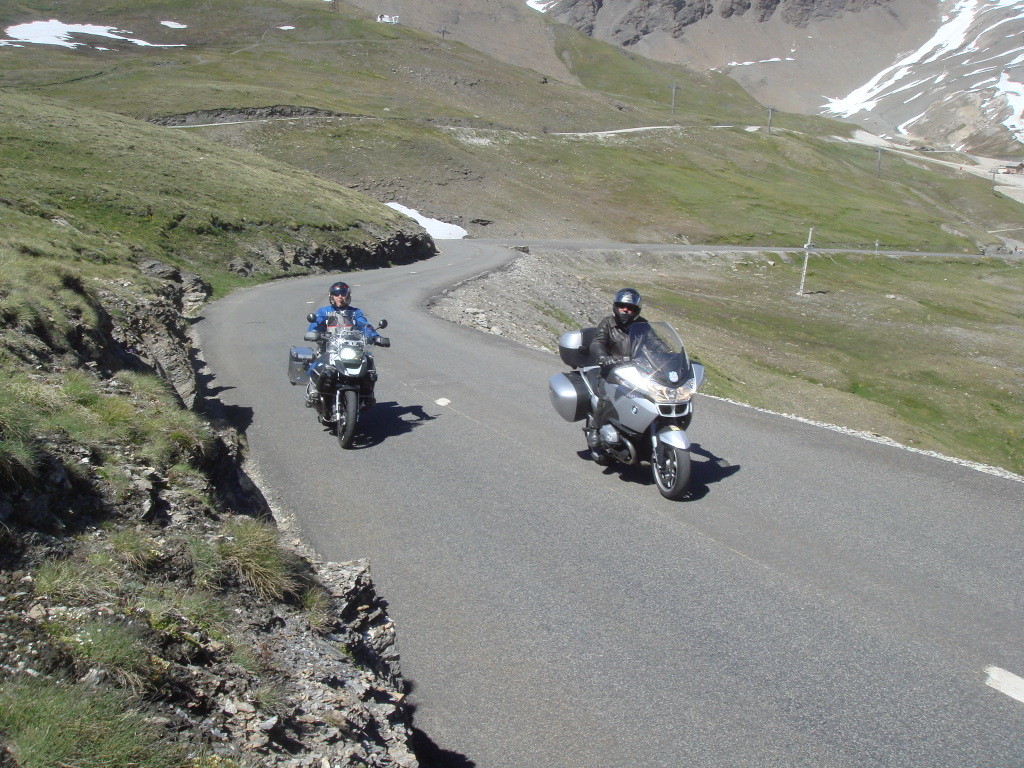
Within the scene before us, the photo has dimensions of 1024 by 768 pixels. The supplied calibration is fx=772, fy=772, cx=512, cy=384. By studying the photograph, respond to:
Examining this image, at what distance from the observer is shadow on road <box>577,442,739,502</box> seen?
8.30 meters

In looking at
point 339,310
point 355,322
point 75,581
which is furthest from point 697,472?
point 75,581

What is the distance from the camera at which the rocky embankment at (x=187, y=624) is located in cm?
304

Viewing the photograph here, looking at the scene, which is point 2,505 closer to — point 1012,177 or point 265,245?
point 265,245

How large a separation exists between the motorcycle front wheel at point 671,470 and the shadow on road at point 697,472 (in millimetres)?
253

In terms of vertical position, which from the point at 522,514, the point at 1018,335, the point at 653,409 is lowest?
the point at 1018,335

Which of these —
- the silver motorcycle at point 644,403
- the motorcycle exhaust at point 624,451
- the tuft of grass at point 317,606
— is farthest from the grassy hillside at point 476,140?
the tuft of grass at point 317,606

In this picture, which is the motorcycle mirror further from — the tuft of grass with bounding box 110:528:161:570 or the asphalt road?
the tuft of grass with bounding box 110:528:161:570

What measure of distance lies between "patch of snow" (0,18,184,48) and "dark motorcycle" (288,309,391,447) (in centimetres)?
12382

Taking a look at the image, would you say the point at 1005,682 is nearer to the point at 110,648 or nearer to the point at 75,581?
the point at 110,648

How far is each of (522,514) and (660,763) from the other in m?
3.56

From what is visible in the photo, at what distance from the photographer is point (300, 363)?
1095 centimetres

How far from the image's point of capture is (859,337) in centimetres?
3978

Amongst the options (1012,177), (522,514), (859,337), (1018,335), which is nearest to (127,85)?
(859,337)

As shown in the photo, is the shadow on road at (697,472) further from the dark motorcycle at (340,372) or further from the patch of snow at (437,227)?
the patch of snow at (437,227)
